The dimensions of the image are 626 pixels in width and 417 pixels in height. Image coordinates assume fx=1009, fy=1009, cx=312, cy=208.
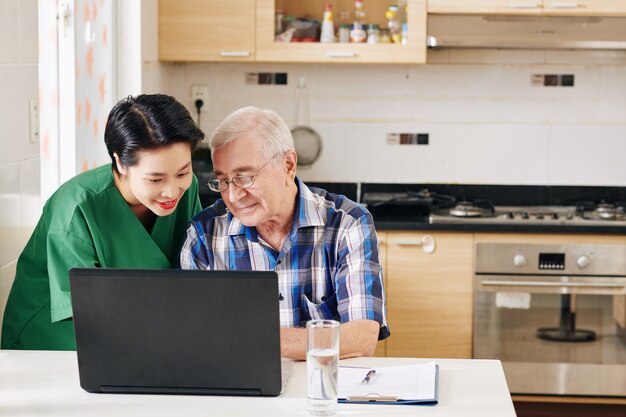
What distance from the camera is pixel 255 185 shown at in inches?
93.8

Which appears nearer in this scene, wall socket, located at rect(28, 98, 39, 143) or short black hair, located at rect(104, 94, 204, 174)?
short black hair, located at rect(104, 94, 204, 174)

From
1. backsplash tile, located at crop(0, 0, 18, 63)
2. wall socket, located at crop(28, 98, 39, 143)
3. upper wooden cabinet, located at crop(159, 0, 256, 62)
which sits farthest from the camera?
upper wooden cabinet, located at crop(159, 0, 256, 62)

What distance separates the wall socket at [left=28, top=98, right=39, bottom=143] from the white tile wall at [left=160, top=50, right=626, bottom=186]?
182 centimetres

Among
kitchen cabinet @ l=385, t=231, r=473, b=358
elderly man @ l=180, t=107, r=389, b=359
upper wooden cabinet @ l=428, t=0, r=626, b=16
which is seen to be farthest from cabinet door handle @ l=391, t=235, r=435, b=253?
elderly man @ l=180, t=107, r=389, b=359

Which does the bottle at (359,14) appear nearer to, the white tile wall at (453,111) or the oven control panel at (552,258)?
the white tile wall at (453,111)

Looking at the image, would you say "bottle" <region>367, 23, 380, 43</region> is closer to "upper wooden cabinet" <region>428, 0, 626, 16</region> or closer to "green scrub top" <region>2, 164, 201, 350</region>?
"upper wooden cabinet" <region>428, 0, 626, 16</region>

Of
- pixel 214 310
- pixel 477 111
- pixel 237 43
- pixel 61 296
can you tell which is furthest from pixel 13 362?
pixel 477 111

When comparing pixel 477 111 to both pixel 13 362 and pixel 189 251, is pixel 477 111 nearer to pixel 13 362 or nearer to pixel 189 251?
pixel 189 251

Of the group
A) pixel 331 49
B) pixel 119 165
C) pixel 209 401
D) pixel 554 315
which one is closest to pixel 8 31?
pixel 119 165

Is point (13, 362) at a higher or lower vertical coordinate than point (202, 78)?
lower

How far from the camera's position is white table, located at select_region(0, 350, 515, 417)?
70.6 inches

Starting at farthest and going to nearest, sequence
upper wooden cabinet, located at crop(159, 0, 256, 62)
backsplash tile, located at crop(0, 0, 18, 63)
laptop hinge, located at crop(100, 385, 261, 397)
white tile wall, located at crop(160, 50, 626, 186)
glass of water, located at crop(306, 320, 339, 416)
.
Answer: white tile wall, located at crop(160, 50, 626, 186) → upper wooden cabinet, located at crop(159, 0, 256, 62) → backsplash tile, located at crop(0, 0, 18, 63) → laptop hinge, located at crop(100, 385, 261, 397) → glass of water, located at crop(306, 320, 339, 416)

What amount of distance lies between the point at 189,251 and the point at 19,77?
63cm

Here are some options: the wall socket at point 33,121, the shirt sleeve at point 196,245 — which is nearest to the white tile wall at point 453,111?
the wall socket at point 33,121
